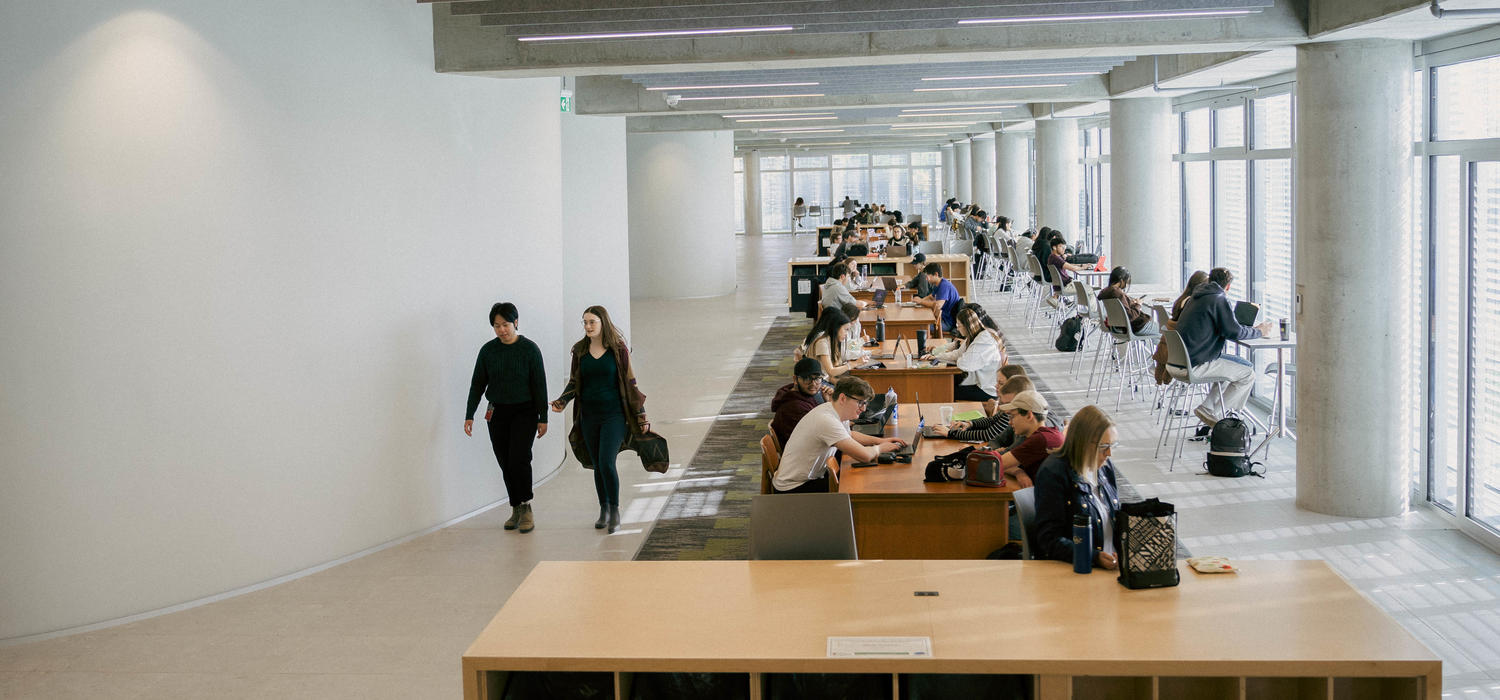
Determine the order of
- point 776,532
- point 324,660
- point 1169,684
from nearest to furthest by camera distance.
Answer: point 1169,684, point 776,532, point 324,660

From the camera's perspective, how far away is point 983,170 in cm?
3222

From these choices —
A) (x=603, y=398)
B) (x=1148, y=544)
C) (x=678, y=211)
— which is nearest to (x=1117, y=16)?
(x=603, y=398)

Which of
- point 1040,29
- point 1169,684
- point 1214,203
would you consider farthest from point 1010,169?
point 1169,684

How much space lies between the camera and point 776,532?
470 cm

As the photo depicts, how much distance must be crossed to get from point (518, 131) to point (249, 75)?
2394 millimetres

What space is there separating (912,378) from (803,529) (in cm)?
494

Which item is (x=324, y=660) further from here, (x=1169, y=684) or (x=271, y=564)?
(x=1169, y=684)

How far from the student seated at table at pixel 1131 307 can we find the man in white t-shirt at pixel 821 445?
18.2 ft

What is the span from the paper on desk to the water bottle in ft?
2.64

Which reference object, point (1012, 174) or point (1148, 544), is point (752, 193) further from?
point (1148, 544)

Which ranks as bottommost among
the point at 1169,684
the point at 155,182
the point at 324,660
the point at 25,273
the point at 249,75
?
the point at 324,660

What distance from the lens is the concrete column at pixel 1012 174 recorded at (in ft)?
86.4

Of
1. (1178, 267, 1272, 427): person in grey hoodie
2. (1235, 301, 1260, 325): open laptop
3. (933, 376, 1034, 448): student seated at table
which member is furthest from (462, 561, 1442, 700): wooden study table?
(1235, 301, 1260, 325): open laptop

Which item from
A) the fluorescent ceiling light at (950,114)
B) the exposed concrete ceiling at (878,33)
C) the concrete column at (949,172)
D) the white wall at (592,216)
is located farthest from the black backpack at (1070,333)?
the concrete column at (949,172)
